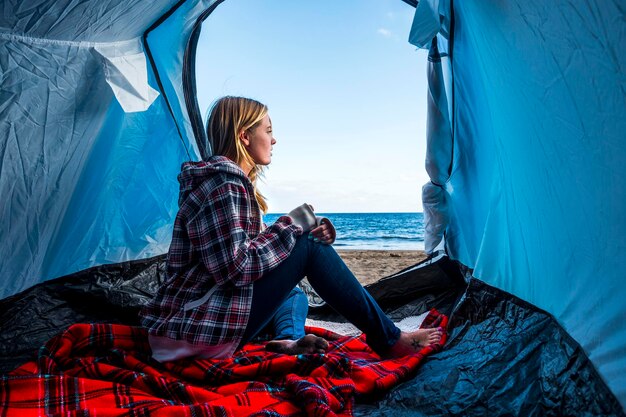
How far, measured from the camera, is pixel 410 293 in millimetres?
1913

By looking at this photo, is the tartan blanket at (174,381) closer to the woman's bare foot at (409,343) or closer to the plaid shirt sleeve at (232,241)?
the woman's bare foot at (409,343)

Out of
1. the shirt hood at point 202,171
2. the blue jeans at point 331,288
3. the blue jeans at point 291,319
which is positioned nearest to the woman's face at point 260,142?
the shirt hood at point 202,171

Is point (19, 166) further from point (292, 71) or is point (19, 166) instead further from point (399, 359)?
point (292, 71)

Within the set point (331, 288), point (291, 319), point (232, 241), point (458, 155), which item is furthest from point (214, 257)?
point (458, 155)

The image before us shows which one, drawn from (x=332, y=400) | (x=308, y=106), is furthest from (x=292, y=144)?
(x=332, y=400)

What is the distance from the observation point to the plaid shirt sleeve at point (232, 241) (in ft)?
3.32

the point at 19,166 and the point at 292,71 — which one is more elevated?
the point at 292,71

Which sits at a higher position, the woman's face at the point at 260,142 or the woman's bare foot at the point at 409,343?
the woman's face at the point at 260,142

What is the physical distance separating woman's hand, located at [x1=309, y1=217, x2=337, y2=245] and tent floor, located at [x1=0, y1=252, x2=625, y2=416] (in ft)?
1.36

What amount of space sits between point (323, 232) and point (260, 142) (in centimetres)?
35

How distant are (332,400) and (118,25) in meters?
1.48

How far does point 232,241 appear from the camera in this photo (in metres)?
1.02

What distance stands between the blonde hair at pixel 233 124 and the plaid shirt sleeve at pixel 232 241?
185 millimetres

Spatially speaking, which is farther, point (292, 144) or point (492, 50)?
point (292, 144)
